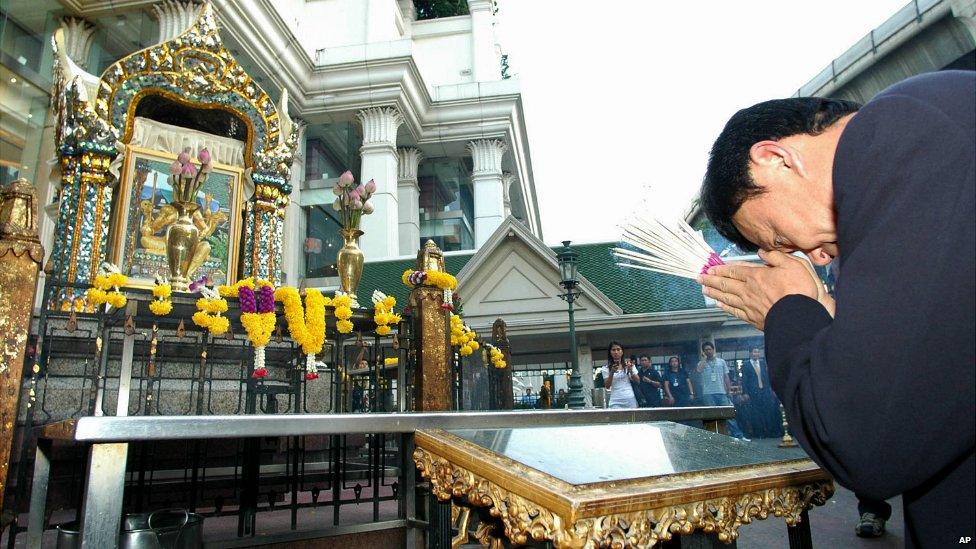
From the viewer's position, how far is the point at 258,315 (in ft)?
17.0

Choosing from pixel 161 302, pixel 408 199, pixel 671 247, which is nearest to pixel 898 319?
pixel 671 247

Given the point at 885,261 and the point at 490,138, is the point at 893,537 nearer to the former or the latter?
the point at 885,261

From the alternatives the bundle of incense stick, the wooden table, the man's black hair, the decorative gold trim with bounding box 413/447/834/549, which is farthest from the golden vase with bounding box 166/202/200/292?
the man's black hair

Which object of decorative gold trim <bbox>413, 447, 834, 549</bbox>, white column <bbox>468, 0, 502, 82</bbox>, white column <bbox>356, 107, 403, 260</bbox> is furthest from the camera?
white column <bbox>468, 0, 502, 82</bbox>

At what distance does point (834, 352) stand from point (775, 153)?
1.74 ft

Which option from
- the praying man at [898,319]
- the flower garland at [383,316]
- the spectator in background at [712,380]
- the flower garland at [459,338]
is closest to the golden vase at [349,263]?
the flower garland at [383,316]

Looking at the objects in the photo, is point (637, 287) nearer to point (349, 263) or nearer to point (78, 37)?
point (349, 263)

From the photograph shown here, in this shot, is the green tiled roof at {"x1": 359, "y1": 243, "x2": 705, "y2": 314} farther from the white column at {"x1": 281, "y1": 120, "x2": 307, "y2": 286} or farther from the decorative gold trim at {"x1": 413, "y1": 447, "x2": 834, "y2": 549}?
the decorative gold trim at {"x1": 413, "y1": 447, "x2": 834, "y2": 549}

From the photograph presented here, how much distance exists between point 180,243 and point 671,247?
6975 mm

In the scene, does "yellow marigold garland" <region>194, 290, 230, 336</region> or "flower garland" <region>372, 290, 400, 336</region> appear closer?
"yellow marigold garland" <region>194, 290, 230, 336</region>

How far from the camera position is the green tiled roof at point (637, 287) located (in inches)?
574

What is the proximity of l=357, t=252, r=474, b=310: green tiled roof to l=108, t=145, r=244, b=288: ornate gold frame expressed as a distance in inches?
263

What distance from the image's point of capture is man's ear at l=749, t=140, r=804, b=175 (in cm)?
124

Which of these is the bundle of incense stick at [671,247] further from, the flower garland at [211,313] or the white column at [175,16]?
the white column at [175,16]
